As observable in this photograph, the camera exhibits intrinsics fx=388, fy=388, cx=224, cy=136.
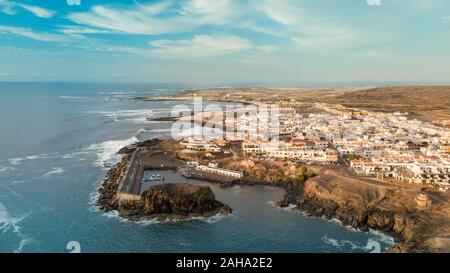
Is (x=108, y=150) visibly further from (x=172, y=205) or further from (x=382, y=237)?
(x=382, y=237)

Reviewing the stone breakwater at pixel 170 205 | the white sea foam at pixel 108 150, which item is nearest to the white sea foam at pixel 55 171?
the white sea foam at pixel 108 150

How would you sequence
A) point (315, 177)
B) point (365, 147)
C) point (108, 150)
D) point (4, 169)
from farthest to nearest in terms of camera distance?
point (108, 150)
point (365, 147)
point (4, 169)
point (315, 177)

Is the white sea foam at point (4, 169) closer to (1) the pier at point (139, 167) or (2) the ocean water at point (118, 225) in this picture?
(2) the ocean water at point (118, 225)

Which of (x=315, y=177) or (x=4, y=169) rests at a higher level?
(x=315, y=177)

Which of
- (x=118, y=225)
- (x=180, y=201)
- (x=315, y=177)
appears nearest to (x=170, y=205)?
(x=180, y=201)

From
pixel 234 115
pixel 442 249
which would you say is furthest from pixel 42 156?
pixel 234 115
